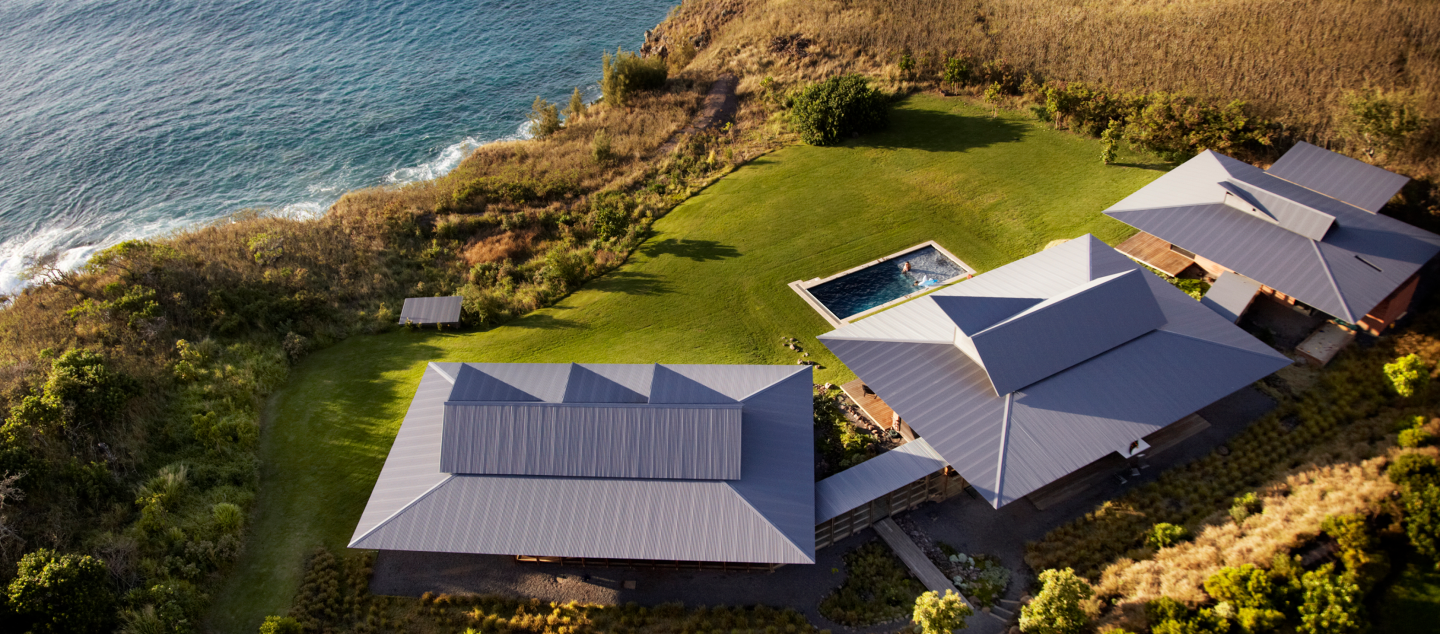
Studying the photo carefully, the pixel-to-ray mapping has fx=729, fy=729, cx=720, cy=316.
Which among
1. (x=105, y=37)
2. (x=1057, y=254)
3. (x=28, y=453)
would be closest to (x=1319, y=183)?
(x=1057, y=254)

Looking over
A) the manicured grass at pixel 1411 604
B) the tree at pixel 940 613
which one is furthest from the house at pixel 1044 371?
the manicured grass at pixel 1411 604

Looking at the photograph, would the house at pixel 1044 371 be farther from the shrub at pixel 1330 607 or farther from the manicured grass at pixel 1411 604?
the manicured grass at pixel 1411 604

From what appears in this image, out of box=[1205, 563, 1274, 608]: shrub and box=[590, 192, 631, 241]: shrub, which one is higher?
box=[590, 192, 631, 241]: shrub

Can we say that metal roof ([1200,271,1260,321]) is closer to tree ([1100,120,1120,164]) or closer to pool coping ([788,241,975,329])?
pool coping ([788,241,975,329])

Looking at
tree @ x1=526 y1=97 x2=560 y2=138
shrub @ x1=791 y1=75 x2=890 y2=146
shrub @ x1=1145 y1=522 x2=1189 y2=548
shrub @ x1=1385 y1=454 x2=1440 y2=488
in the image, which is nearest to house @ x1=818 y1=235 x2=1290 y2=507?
shrub @ x1=1145 y1=522 x2=1189 y2=548

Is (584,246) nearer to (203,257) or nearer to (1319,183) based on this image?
(203,257)

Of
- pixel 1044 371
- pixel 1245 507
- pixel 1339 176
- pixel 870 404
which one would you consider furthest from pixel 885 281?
pixel 1339 176

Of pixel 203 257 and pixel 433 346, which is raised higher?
pixel 203 257
